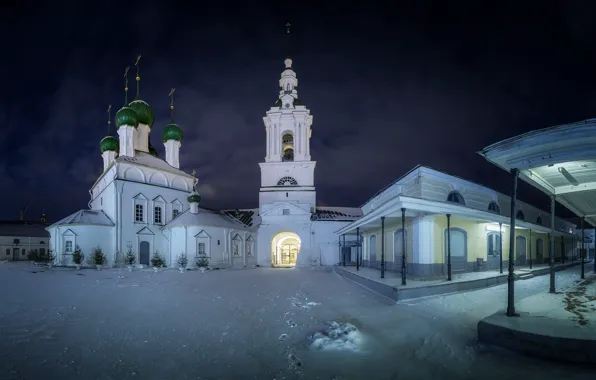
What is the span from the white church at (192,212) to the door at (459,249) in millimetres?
15454

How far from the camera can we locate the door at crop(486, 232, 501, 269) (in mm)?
18109

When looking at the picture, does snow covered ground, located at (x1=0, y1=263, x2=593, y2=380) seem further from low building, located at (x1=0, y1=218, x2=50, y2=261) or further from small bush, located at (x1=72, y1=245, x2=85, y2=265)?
low building, located at (x1=0, y1=218, x2=50, y2=261)

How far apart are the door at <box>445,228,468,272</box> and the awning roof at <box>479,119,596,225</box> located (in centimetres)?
734

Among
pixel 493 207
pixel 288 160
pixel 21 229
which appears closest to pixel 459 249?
pixel 493 207

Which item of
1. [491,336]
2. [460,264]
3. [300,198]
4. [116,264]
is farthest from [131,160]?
[491,336]

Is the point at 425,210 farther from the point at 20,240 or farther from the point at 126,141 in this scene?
the point at 20,240

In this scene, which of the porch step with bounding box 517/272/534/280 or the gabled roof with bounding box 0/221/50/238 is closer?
the porch step with bounding box 517/272/534/280

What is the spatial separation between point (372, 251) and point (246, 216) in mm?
16570

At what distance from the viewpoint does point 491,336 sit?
5.26m

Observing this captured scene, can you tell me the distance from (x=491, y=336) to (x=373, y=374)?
2.13 m

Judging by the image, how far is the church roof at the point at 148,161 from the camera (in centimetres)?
2817

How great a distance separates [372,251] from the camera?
72.6 ft

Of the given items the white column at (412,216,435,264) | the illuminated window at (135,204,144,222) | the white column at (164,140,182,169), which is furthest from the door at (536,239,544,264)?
the white column at (164,140,182,169)

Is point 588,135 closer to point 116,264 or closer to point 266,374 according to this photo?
point 266,374
